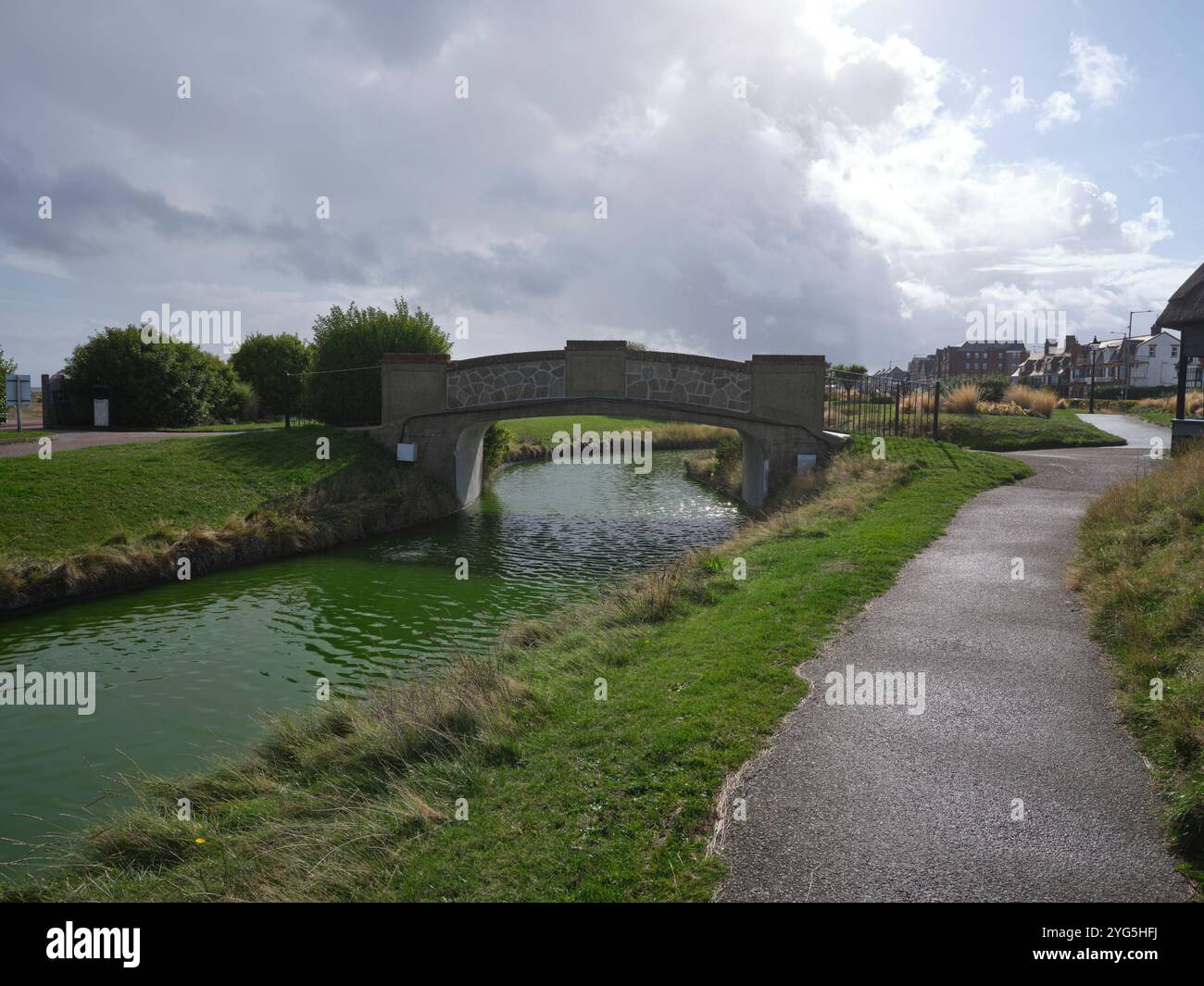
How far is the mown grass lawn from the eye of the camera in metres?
16.5

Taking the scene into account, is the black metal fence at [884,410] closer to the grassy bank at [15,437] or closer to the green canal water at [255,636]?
the green canal water at [255,636]

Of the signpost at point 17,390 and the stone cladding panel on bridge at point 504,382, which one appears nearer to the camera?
the stone cladding panel on bridge at point 504,382

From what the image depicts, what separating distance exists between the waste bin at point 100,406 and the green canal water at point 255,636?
55.4ft

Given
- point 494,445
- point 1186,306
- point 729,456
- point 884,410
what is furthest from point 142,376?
point 1186,306

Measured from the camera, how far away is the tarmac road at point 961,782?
15.1 feet

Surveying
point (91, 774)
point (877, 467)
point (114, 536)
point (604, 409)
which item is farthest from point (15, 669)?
point (877, 467)

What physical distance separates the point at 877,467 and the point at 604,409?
26.3ft

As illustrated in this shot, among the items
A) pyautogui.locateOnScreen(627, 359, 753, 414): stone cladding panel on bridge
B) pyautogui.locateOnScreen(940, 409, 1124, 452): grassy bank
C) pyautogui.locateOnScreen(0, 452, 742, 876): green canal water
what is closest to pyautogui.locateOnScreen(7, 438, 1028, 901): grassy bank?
pyautogui.locateOnScreen(0, 452, 742, 876): green canal water

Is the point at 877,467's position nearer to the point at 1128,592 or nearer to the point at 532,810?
the point at 1128,592

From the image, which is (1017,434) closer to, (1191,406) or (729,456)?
(729,456)

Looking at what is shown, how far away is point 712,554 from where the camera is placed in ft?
49.8

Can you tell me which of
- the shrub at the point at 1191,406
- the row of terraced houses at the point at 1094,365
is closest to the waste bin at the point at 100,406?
the shrub at the point at 1191,406

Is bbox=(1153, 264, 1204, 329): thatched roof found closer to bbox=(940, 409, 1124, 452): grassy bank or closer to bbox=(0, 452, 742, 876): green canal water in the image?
bbox=(940, 409, 1124, 452): grassy bank

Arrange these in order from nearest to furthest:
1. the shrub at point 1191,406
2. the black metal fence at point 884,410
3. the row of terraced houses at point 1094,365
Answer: the black metal fence at point 884,410
the shrub at point 1191,406
the row of terraced houses at point 1094,365
